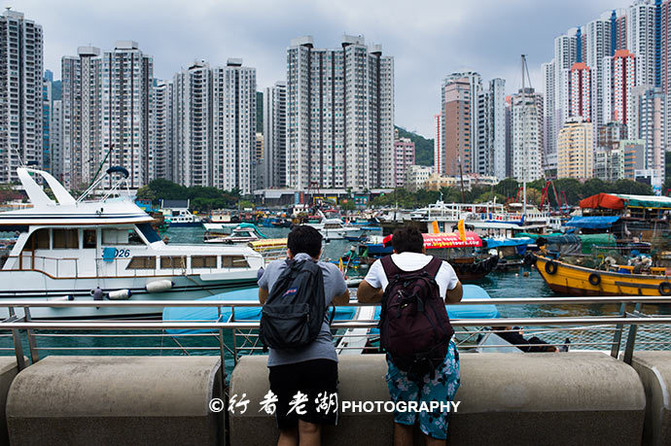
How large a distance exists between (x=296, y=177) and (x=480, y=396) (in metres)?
112

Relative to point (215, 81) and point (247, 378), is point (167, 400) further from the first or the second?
point (215, 81)

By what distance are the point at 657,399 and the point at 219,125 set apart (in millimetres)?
122729

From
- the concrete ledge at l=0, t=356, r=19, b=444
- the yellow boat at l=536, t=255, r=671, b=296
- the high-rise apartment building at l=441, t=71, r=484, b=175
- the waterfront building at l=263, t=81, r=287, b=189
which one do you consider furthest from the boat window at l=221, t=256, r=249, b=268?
the high-rise apartment building at l=441, t=71, r=484, b=175

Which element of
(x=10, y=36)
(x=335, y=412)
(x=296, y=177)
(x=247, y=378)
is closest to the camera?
(x=335, y=412)

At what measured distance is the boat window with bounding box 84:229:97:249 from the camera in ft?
43.8

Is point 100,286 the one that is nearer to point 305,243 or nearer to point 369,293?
point 305,243

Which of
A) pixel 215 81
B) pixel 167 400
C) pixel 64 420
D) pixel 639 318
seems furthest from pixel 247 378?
pixel 215 81

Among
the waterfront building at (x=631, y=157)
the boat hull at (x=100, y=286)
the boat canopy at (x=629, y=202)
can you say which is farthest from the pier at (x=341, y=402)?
the waterfront building at (x=631, y=157)

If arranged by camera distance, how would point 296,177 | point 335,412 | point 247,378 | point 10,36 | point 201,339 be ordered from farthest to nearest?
point 296,177, point 10,36, point 201,339, point 247,378, point 335,412

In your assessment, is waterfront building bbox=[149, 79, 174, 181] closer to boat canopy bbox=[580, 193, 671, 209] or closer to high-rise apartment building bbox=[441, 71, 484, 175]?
high-rise apartment building bbox=[441, 71, 484, 175]

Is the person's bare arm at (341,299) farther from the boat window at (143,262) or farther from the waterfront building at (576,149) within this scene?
the waterfront building at (576,149)

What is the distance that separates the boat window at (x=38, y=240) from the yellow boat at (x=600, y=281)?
18.2 meters

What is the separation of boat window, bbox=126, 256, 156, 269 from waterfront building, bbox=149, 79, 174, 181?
362 ft

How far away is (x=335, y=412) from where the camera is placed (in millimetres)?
2691
